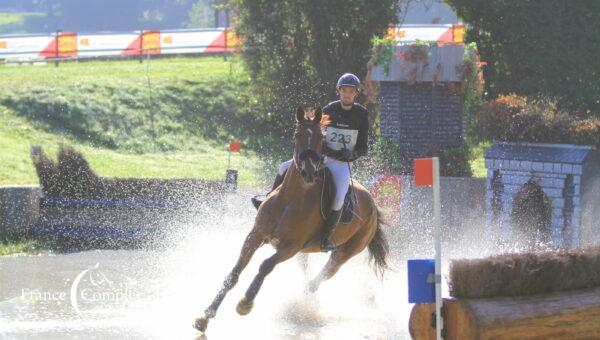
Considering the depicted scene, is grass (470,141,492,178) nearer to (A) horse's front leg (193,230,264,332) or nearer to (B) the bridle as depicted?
(A) horse's front leg (193,230,264,332)

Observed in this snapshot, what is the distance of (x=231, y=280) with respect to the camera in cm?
1029

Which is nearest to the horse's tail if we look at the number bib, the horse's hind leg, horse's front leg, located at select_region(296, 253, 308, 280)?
the horse's hind leg

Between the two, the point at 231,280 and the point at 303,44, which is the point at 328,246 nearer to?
the point at 231,280

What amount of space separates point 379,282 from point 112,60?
25.5m

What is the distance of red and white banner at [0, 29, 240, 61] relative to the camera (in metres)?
36.5

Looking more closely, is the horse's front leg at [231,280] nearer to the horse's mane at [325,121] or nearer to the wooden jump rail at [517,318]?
the horse's mane at [325,121]

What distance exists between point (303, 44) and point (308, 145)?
15846 mm

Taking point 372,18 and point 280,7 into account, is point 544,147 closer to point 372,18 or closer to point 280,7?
point 372,18

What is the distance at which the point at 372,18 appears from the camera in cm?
2484

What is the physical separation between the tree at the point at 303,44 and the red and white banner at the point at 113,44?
8.69 metres

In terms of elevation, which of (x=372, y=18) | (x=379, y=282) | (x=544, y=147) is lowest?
(x=379, y=282)

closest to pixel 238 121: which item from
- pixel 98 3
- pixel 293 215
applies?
pixel 293 215

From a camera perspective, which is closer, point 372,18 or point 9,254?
point 9,254

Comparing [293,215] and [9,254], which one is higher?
[293,215]
